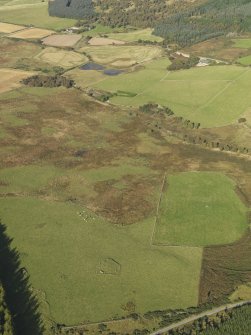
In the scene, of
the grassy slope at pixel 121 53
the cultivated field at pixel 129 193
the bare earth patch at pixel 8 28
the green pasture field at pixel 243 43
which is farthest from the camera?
the bare earth patch at pixel 8 28

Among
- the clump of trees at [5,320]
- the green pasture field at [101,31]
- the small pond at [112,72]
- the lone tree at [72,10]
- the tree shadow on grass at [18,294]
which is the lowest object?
the tree shadow on grass at [18,294]

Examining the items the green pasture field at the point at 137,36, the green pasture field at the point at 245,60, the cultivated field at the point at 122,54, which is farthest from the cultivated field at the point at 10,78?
the green pasture field at the point at 245,60

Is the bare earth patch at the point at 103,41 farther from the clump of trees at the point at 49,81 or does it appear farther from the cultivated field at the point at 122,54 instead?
the clump of trees at the point at 49,81

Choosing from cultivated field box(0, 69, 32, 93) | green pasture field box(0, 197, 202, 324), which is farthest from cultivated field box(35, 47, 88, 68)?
green pasture field box(0, 197, 202, 324)

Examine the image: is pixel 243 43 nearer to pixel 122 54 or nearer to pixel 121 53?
pixel 122 54

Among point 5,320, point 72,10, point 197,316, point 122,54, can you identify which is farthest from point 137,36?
point 5,320

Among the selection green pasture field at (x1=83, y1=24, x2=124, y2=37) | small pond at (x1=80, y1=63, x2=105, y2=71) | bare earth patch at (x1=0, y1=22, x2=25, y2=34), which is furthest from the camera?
bare earth patch at (x1=0, y1=22, x2=25, y2=34)

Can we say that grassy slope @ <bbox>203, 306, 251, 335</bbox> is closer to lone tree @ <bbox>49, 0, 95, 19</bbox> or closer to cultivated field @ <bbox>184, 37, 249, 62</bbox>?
cultivated field @ <bbox>184, 37, 249, 62</bbox>
